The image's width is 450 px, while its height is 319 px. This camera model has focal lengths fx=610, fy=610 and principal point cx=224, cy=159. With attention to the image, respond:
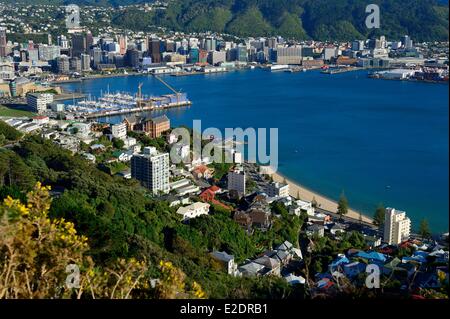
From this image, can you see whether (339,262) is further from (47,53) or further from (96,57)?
(47,53)

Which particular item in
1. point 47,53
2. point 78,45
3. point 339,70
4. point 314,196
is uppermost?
point 78,45

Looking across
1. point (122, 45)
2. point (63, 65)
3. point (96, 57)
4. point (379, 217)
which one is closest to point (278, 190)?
point (379, 217)

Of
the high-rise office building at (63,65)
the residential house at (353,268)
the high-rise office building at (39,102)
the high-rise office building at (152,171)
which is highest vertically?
the high-rise office building at (63,65)

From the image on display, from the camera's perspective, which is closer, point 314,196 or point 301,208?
point 301,208

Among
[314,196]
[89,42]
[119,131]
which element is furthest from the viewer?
[89,42]

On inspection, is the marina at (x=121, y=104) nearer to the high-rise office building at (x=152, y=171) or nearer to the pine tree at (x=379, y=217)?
the high-rise office building at (x=152, y=171)

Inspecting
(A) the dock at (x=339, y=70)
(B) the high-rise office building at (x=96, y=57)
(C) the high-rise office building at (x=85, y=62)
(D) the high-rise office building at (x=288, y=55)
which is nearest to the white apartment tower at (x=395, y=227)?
(A) the dock at (x=339, y=70)

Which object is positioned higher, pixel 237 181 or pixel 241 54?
pixel 241 54

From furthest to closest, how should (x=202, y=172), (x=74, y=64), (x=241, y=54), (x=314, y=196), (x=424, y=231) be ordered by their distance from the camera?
(x=241, y=54), (x=74, y=64), (x=202, y=172), (x=314, y=196), (x=424, y=231)

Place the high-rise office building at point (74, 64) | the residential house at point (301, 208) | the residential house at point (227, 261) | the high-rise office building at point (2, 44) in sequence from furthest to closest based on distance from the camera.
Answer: the high-rise office building at point (2, 44)
the high-rise office building at point (74, 64)
the residential house at point (301, 208)
the residential house at point (227, 261)
